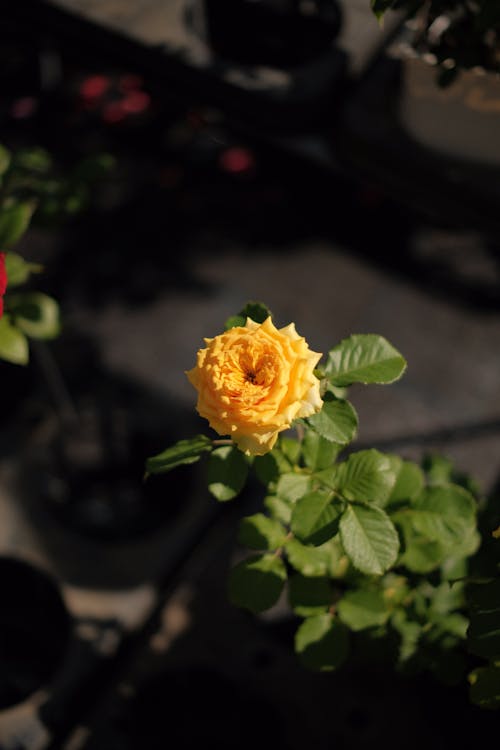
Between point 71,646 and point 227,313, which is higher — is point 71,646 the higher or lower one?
the lower one

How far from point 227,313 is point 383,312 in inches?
31.3

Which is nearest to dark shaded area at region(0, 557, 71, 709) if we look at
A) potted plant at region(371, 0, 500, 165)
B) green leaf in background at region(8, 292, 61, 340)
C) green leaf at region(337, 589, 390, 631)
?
green leaf in background at region(8, 292, 61, 340)

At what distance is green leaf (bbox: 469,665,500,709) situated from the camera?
1.33 meters

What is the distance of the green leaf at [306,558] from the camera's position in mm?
1520

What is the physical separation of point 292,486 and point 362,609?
39 cm

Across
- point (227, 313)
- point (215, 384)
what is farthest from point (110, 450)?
point (215, 384)

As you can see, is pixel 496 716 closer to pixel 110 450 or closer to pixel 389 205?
pixel 110 450

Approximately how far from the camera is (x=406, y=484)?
65.1 inches

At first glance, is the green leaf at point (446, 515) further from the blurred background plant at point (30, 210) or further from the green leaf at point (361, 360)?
the blurred background plant at point (30, 210)

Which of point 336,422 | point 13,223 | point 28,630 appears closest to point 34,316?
point 13,223

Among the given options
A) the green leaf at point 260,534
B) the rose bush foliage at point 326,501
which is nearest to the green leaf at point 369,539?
the rose bush foliage at point 326,501

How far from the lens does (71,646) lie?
278cm

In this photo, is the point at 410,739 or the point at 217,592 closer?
the point at 410,739

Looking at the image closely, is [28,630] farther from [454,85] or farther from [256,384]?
[454,85]
